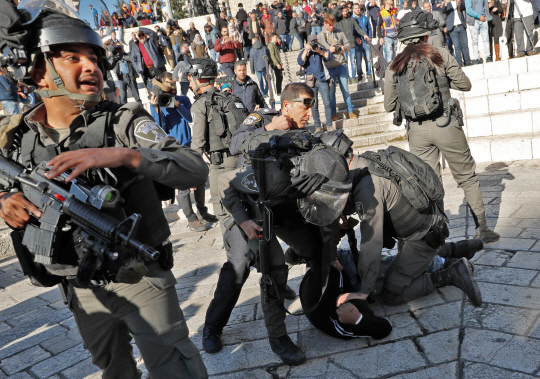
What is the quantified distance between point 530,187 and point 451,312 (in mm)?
3280

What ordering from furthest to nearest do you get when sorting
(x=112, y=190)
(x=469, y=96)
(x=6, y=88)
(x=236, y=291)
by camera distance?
(x=6, y=88)
(x=469, y=96)
(x=236, y=291)
(x=112, y=190)

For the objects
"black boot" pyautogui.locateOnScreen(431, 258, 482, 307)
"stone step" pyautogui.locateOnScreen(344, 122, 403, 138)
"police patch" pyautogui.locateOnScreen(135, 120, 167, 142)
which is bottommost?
"black boot" pyautogui.locateOnScreen(431, 258, 482, 307)

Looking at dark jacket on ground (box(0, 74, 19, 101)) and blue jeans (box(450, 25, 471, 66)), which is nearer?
dark jacket on ground (box(0, 74, 19, 101))

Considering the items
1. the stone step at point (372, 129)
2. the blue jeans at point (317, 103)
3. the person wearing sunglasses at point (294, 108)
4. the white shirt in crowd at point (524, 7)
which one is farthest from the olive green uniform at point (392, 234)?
the white shirt in crowd at point (524, 7)

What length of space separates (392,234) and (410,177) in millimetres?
491

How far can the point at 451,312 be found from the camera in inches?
125

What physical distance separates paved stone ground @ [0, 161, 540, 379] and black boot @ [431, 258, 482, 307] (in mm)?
86

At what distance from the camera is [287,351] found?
2.92 meters

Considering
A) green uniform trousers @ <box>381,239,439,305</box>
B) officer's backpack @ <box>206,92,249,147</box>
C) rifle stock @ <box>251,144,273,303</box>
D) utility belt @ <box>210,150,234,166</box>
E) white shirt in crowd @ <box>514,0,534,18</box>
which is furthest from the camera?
white shirt in crowd @ <box>514,0,534,18</box>

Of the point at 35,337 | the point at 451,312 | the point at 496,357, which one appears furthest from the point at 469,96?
the point at 35,337

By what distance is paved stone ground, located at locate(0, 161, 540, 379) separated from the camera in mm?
2680

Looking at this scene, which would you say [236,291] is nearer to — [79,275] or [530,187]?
[79,275]

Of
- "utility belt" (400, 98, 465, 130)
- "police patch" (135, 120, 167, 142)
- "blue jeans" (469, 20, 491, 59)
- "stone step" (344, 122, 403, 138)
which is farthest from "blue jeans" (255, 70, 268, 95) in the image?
"police patch" (135, 120, 167, 142)

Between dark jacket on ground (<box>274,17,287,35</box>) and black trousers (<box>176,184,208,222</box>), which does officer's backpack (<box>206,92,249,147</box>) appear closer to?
black trousers (<box>176,184,208,222</box>)
